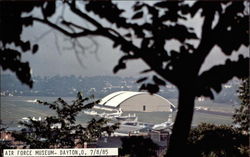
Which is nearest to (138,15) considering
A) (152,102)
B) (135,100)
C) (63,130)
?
(63,130)

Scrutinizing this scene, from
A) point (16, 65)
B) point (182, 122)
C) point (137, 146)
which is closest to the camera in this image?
point (182, 122)

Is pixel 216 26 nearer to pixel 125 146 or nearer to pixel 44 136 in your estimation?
pixel 125 146

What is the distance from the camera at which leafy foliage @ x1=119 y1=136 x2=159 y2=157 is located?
6.05 feet

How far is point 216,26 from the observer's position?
1.58m

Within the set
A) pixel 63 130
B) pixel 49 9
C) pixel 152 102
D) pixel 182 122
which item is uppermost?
pixel 49 9

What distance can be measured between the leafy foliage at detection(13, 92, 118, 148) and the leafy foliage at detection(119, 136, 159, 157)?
7504 mm

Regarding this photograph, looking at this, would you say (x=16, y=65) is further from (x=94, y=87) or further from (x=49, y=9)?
(x=94, y=87)

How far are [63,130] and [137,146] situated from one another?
8292 mm

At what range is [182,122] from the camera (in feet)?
5.08

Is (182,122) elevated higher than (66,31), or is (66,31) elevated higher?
(66,31)

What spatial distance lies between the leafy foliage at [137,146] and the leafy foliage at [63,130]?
24.6 ft

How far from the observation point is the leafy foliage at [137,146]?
184 centimetres

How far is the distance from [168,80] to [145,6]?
370mm

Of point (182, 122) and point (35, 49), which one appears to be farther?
point (35, 49)
